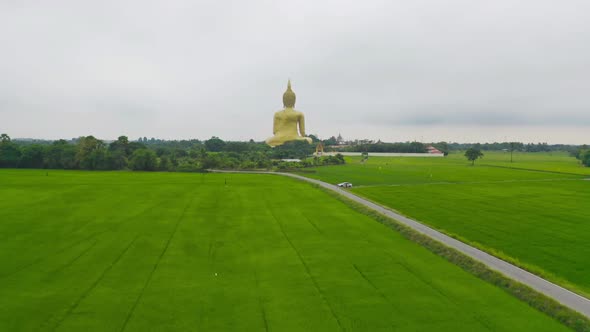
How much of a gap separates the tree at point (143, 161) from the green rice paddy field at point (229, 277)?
43223mm

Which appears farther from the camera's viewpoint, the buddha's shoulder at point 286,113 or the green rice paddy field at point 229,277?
the buddha's shoulder at point 286,113

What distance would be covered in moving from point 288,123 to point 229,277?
3461 inches

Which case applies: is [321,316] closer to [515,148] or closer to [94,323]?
[94,323]

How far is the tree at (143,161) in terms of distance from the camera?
2926 inches

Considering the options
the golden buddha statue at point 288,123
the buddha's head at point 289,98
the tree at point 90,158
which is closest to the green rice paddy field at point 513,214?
the tree at point 90,158

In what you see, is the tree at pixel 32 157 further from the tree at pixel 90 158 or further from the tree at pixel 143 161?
the tree at pixel 143 161

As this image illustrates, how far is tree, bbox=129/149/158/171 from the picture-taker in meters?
74.3

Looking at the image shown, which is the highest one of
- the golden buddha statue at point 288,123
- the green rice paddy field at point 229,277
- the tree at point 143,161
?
the golden buddha statue at point 288,123

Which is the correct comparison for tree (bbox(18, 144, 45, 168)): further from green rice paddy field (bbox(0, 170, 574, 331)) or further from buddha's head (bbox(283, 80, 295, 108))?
buddha's head (bbox(283, 80, 295, 108))

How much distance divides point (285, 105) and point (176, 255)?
8781cm

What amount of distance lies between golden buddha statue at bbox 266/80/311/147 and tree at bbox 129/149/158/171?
36443mm

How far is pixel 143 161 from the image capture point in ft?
244

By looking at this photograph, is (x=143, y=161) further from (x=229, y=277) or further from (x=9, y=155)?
(x=229, y=277)

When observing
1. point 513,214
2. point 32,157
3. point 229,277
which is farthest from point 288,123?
point 229,277
